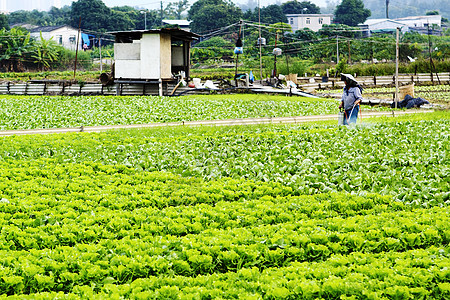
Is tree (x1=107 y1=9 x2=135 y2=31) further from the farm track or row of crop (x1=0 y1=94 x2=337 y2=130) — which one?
the farm track


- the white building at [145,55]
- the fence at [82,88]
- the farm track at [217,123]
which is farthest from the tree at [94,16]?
the farm track at [217,123]

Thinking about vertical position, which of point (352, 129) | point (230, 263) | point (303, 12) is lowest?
point (230, 263)

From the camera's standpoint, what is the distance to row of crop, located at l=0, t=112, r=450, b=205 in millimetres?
11758

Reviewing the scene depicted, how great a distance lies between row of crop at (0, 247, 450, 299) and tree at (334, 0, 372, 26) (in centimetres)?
12994

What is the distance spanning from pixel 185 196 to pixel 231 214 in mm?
1802

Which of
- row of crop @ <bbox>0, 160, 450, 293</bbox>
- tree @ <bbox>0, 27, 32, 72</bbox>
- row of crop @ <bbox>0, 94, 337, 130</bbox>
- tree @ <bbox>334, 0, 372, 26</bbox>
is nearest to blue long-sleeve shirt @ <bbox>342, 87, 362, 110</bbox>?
row of crop @ <bbox>0, 160, 450, 293</bbox>

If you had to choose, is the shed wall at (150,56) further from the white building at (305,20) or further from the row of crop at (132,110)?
the white building at (305,20)

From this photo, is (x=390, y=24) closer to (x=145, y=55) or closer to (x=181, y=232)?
(x=145, y=55)

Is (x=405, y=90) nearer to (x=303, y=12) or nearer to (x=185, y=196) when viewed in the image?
(x=185, y=196)

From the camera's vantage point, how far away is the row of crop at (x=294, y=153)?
11758 mm

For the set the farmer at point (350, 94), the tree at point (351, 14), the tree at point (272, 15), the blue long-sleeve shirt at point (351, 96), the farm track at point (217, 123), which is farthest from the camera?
the tree at point (351, 14)

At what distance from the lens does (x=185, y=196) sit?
11.1 meters

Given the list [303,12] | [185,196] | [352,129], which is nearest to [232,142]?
[352,129]

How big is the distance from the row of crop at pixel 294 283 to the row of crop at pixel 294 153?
11.8ft
